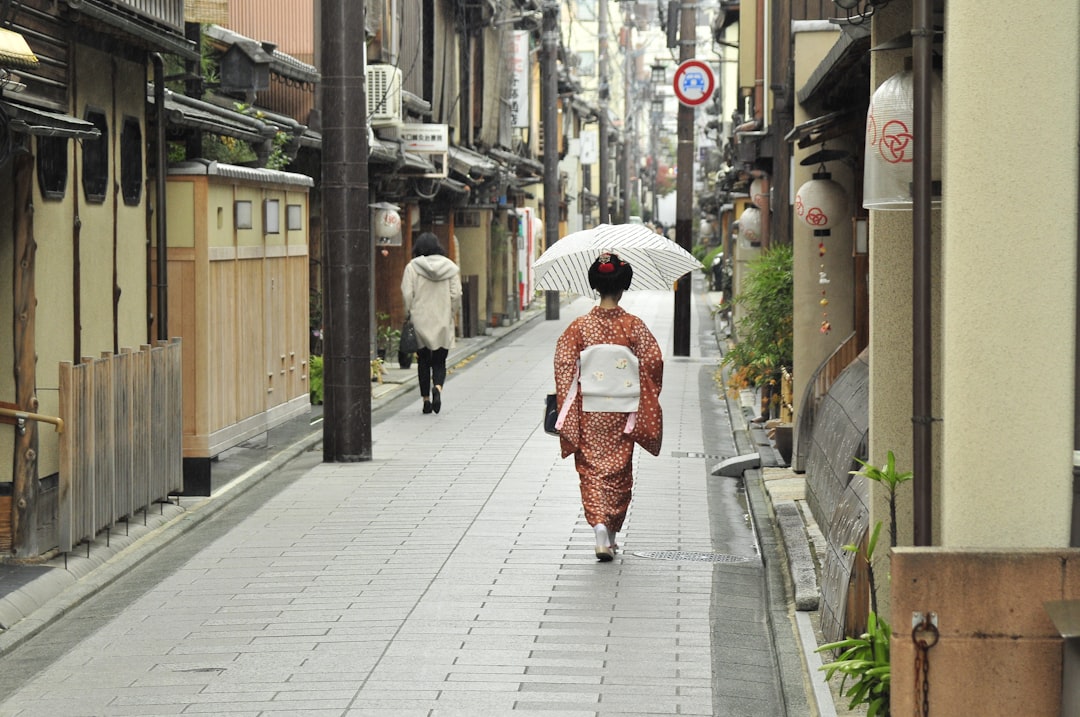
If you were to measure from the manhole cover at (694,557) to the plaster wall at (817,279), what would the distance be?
3.36 m

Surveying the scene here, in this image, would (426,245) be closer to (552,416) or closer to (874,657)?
(552,416)

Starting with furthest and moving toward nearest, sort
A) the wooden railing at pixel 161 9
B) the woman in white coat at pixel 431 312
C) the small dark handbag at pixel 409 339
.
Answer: the small dark handbag at pixel 409 339
the woman in white coat at pixel 431 312
the wooden railing at pixel 161 9

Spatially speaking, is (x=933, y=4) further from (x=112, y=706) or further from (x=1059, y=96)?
(x=112, y=706)

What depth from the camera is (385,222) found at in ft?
83.0

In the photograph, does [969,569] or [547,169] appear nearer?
[969,569]

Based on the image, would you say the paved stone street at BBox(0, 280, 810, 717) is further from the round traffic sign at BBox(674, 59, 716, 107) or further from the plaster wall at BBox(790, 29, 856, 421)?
the round traffic sign at BBox(674, 59, 716, 107)

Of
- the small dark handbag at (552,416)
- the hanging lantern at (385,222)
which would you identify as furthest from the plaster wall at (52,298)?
the hanging lantern at (385,222)

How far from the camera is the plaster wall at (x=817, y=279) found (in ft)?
45.8

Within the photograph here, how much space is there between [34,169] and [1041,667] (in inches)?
283

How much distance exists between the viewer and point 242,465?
15.2 m

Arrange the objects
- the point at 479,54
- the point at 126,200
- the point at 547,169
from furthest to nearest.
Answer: the point at 547,169 → the point at 479,54 → the point at 126,200

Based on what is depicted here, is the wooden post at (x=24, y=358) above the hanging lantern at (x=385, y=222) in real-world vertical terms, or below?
below

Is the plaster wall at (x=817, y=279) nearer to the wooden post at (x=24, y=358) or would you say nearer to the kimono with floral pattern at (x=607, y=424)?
the kimono with floral pattern at (x=607, y=424)

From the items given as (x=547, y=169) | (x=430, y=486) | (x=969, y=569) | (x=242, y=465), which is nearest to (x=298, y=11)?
(x=242, y=465)
